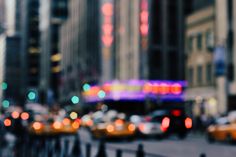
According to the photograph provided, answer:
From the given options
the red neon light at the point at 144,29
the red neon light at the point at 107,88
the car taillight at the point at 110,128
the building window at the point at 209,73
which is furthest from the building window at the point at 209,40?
the red neon light at the point at 107,88

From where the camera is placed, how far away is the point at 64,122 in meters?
38.9

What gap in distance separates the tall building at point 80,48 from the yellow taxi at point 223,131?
62.8 metres

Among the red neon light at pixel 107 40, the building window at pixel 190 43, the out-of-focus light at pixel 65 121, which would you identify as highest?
the red neon light at pixel 107 40

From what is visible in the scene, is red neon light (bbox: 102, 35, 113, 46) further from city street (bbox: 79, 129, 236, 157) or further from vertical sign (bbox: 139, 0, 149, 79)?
city street (bbox: 79, 129, 236, 157)

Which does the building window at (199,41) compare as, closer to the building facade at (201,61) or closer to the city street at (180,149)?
the building facade at (201,61)

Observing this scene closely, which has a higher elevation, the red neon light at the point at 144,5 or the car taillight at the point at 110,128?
the red neon light at the point at 144,5

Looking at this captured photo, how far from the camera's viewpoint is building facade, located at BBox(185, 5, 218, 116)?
53.1 m

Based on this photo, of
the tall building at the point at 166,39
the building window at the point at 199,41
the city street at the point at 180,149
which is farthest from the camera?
the tall building at the point at 166,39

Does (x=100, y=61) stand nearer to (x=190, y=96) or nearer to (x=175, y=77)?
(x=175, y=77)

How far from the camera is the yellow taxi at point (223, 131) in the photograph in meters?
29.8

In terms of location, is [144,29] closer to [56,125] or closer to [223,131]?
[56,125]

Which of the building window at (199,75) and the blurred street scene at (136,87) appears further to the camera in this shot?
the building window at (199,75)

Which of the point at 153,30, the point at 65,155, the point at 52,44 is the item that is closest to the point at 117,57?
the point at 153,30

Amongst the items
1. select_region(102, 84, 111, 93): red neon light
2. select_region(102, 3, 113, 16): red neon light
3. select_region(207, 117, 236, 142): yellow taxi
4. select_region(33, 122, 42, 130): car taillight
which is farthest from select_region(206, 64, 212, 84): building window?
select_region(102, 3, 113, 16): red neon light
